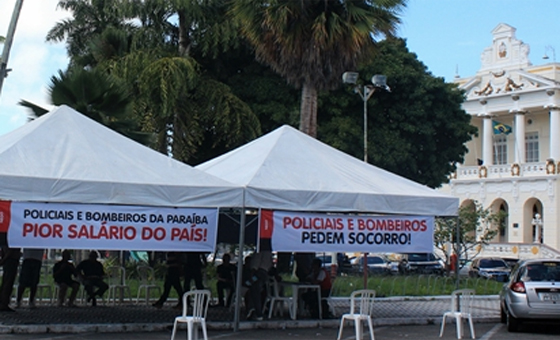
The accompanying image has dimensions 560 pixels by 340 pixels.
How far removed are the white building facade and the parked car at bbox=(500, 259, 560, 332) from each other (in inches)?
1374

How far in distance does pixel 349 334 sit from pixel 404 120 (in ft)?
68.3

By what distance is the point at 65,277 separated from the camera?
16.2m

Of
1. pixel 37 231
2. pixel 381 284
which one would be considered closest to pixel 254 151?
pixel 37 231

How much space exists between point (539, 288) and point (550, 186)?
38.6 metres

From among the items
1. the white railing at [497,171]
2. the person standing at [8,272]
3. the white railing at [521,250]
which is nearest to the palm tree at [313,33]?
the person standing at [8,272]

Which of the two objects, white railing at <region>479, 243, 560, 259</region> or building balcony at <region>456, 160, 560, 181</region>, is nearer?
white railing at <region>479, 243, 560, 259</region>

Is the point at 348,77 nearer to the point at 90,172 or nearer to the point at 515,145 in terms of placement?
the point at 90,172

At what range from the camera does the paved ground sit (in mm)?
12758

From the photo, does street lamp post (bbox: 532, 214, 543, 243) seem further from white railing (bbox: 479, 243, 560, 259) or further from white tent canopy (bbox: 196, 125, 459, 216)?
white tent canopy (bbox: 196, 125, 459, 216)

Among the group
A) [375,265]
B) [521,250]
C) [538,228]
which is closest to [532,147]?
[538,228]

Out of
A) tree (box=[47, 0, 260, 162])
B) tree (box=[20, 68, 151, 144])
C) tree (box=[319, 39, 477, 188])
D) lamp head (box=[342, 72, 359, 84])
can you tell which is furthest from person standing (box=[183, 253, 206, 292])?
tree (box=[319, 39, 477, 188])

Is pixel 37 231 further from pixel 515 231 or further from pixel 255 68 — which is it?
pixel 515 231

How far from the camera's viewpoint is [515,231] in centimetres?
5269

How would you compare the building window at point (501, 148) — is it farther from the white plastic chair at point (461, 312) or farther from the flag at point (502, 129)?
the white plastic chair at point (461, 312)
